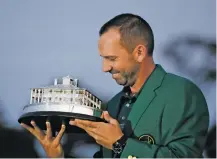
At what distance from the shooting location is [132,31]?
1.29 meters

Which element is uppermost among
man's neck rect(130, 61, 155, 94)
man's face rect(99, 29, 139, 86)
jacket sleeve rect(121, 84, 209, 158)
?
man's face rect(99, 29, 139, 86)

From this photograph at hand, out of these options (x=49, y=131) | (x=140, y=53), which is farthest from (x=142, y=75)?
(x=49, y=131)

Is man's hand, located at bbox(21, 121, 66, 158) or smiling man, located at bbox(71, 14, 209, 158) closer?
smiling man, located at bbox(71, 14, 209, 158)

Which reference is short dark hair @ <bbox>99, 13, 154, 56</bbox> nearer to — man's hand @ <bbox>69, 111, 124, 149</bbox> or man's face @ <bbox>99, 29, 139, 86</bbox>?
man's face @ <bbox>99, 29, 139, 86</bbox>

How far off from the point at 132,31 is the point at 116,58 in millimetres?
90

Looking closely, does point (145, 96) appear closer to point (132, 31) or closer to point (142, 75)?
point (142, 75)

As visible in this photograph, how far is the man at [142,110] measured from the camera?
3.95ft

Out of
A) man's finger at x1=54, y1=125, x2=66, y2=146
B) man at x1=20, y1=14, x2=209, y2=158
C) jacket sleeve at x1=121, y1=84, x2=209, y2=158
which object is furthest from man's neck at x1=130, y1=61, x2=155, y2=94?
man's finger at x1=54, y1=125, x2=66, y2=146

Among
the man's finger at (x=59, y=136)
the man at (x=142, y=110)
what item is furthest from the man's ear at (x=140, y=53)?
the man's finger at (x=59, y=136)

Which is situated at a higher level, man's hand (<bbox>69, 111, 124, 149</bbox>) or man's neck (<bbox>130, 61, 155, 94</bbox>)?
man's neck (<bbox>130, 61, 155, 94</bbox>)

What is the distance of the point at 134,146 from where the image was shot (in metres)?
1.19

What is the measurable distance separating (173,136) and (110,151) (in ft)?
0.70

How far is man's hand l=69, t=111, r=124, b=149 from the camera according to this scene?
1.20 meters

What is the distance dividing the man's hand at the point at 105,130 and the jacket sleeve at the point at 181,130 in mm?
39
